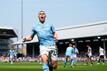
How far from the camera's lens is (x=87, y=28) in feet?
265

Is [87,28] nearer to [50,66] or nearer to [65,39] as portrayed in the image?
[65,39]

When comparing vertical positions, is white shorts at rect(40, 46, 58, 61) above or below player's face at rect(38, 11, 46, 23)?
below

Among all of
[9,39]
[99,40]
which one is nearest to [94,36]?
[99,40]

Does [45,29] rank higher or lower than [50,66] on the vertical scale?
higher

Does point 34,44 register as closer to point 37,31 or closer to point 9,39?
point 9,39

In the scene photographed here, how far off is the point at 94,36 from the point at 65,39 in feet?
38.6

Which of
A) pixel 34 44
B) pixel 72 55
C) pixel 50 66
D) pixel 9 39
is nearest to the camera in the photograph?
pixel 50 66

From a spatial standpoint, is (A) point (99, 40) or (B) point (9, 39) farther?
(B) point (9, 39)

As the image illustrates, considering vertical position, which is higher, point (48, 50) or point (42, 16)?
point (42, 16)

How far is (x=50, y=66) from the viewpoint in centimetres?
1258

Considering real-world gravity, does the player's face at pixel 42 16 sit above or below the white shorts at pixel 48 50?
above

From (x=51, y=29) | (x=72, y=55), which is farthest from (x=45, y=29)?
(x=72, y=55)

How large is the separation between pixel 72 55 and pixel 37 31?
84.0 feet

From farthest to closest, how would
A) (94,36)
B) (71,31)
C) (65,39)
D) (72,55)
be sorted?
(71,31), (65,39), (94,36), (72,55)
